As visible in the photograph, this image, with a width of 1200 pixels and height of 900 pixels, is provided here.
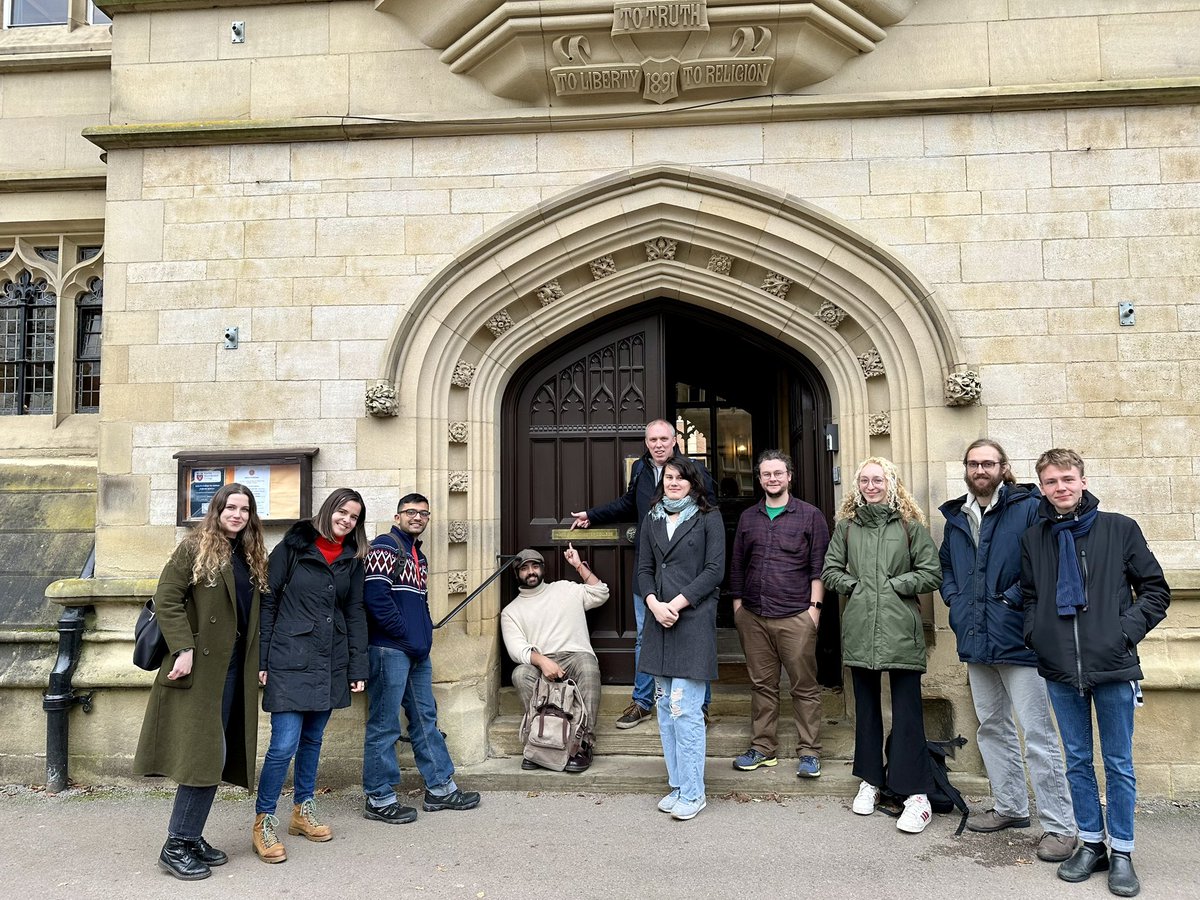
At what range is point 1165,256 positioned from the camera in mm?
4793

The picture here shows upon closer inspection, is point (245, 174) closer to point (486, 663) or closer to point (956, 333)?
point (486, 663)

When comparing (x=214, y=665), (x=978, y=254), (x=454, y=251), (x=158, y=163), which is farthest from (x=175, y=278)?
(x=978, y=254)

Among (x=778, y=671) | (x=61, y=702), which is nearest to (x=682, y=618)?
(x=778, y=671)

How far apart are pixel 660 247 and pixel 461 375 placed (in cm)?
153

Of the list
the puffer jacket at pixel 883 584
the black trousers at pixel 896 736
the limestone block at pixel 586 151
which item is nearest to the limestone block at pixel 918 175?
the limestone block at pixel 586 151

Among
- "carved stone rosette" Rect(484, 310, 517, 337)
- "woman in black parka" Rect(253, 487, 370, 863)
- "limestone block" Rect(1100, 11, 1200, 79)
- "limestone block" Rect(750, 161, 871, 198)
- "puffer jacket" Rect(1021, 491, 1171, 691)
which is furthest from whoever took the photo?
"carved stone rosette" Rect(484, 310, 517, 337)

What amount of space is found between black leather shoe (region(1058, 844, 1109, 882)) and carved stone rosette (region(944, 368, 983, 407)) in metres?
2.31

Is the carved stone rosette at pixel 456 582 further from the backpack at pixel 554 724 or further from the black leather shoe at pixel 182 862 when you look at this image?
the black leather shoe at pixel 182 862

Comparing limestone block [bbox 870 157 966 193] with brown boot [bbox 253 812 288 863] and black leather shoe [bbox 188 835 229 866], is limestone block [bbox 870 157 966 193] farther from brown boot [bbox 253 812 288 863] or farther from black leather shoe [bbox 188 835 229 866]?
black leather shoe [bbox 188 835 229 866]

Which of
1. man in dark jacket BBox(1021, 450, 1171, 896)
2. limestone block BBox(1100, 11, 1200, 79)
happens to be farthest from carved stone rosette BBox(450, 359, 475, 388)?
limestone block BBox(1100, 11, 1200, 79)

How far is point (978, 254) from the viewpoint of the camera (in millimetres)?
4887

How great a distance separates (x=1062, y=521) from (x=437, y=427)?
3477 mm

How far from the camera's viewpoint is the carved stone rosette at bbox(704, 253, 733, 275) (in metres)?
5.32

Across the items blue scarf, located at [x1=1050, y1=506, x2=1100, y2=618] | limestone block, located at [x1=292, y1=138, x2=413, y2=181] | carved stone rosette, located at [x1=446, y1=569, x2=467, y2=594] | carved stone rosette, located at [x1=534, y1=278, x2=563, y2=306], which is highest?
limestone block, located at [x1=292, y1=138, x2=413, y2=181]
